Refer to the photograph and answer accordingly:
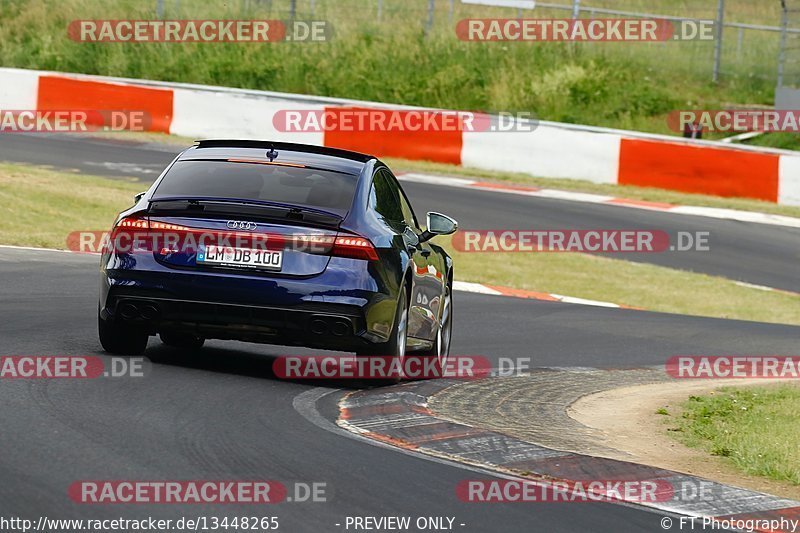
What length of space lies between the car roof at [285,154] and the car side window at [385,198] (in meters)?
0.16

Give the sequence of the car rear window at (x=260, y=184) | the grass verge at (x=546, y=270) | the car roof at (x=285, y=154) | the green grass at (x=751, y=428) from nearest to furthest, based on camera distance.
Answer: the green grass at (x=751, y=428), the car rear window at (x=260, y=184), the car roof at (x=285, y=154), the grass verge at (x=546, y=270)

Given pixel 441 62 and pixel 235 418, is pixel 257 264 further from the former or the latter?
pixel 441 62

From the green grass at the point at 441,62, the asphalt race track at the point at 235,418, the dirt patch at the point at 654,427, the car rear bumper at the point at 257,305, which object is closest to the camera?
the asphalt race track at the point at 235,418

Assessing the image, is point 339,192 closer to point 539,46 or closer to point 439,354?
point 439,354

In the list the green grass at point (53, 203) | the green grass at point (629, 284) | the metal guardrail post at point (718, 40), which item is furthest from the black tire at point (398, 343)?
the metal guardrail post at point (718, 40)

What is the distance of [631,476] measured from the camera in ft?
22.4

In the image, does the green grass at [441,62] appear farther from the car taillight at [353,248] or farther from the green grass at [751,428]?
the car taillight at [353,248]

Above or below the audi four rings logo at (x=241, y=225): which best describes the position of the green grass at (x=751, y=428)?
below

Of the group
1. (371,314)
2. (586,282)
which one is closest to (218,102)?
(586,282)

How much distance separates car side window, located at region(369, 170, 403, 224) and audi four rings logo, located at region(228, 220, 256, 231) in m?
0.96

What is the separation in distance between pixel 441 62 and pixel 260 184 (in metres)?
23.4

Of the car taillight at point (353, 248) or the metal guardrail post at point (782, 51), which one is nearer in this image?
the car taillight at point (353, 248)

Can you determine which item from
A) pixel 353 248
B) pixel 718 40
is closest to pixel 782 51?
pixel 718 40

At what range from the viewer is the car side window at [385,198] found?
30.6ft
